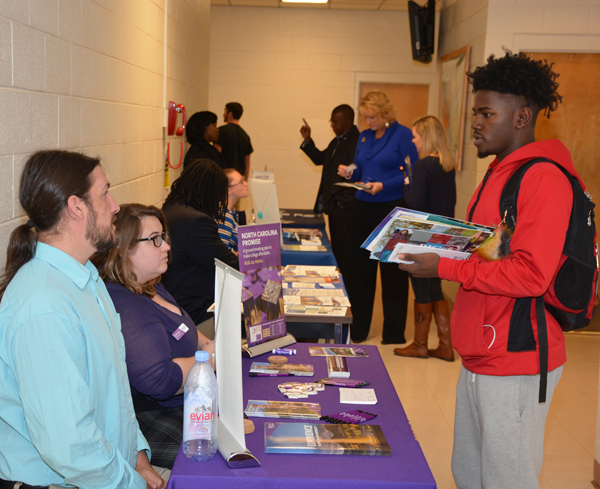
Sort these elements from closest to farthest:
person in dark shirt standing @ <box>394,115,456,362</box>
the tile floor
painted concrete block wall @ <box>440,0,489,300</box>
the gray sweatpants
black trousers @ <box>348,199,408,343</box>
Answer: the gray sweatpants → the tile floor → person in dark shirt standing @ <box>394,115,456,362</box> → black trousers @ <box>348,199,408,343</box> → painted concrete block wall @ <box>440,0,489,300</box>

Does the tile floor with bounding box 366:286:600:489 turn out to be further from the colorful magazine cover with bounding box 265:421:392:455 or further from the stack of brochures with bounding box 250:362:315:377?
the colorful magazine cover with bounding box 265:421:392:455

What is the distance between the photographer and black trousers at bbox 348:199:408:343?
425cm

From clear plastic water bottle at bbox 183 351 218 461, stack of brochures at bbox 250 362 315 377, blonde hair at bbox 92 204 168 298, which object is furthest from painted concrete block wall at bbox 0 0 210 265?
stack of brochures at bbox 250 362 315 377

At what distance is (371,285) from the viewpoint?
4395mm

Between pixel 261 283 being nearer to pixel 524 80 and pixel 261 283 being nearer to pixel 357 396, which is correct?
pixel 357 396

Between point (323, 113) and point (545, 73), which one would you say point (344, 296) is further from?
point (323, 113)

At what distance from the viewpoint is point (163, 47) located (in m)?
3.89

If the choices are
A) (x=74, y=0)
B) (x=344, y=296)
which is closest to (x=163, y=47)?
(x=74, y=0)

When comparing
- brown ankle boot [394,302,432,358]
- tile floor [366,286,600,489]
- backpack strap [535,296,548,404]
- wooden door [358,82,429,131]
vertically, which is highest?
wooden door [358,82,429,131]

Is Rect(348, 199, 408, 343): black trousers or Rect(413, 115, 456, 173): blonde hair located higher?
Rect(413, 115, 456, 173): blonde hair

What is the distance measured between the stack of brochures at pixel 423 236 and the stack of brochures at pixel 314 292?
804mm

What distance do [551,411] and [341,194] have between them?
87.4 inches

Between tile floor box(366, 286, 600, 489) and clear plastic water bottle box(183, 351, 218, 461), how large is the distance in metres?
1.52

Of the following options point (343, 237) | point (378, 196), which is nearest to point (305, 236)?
point (343, 237)
